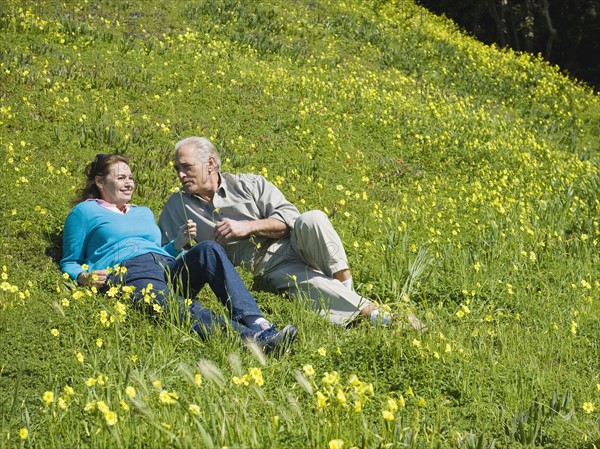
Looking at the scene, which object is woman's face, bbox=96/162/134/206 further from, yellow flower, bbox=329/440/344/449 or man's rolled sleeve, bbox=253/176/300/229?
yellow flower, bbox=329/440/344/449

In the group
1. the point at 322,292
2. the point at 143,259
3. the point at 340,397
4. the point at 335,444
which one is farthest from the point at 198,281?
the point at 335,444

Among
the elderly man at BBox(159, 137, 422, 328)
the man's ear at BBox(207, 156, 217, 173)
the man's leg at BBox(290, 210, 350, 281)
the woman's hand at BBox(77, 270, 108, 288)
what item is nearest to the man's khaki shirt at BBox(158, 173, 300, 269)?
the elderly man at BBox(159, 137, 422, 328)

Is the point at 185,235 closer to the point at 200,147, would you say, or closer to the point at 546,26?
the point at 200,147

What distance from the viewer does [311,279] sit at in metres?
5.59

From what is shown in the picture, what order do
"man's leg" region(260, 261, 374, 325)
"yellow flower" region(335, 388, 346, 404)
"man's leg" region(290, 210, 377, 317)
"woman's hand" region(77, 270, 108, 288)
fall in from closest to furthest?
"yellow flower" region(335, 388, 346, 404), "woman's hand" region(77, 270, 108, 288), "man's leg" region(260, 261, 374, 325), "man's leg" region(290, 210, 377, 317)

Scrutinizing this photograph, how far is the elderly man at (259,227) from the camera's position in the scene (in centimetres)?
555

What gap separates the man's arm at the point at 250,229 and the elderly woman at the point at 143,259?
204 millimetres

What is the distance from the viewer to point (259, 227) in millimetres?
5805

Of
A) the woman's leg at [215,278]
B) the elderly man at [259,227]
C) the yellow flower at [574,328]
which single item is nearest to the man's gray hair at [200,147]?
the elderly man at [259,227]

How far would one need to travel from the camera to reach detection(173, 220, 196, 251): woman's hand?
18.2 feet

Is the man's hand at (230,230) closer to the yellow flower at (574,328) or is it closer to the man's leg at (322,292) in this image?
the man's leg at (322,292)

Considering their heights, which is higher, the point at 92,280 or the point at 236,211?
the point at 236,211

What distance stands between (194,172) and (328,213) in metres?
2.00

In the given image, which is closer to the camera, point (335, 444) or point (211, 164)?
point (335, 444)
